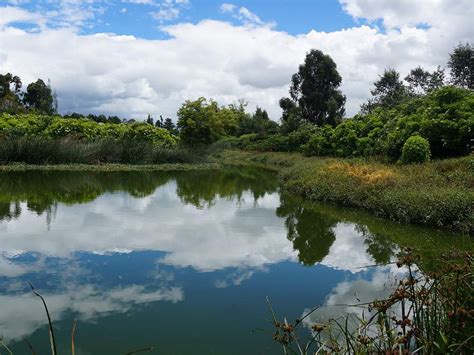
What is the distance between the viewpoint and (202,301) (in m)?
5.34

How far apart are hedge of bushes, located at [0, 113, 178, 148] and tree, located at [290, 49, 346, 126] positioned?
1312 centimetres

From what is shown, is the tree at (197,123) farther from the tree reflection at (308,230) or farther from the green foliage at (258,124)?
the tree reflection at (308,230)

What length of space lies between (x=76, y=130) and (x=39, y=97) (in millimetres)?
20476

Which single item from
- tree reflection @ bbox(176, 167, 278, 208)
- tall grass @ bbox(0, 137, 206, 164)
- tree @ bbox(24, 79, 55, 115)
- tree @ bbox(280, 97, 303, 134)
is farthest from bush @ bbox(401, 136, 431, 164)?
tree @ bbox(24, 79, 55, 115)

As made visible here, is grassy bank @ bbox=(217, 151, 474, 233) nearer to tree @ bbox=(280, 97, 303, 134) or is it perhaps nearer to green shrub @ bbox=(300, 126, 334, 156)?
green shrub @ bbox=(300, 126, 334, 156)

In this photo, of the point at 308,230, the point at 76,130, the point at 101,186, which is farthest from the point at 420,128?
the point at 76,130

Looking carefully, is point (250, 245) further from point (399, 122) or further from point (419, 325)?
point (399, 122)

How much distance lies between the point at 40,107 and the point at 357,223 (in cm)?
4083

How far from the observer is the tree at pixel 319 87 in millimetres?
38281

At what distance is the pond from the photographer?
176 inches

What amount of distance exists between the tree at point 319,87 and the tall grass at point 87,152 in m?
14.0

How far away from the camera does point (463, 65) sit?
28.5 metres

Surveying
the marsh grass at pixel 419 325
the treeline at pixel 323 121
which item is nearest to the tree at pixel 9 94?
the treeline at pixel 323 121

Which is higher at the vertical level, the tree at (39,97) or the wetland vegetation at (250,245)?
the tree at (39,97)
